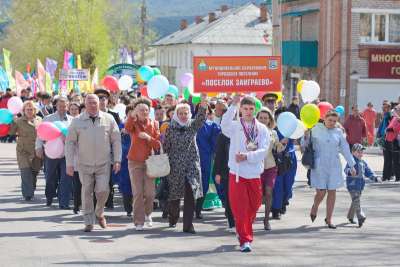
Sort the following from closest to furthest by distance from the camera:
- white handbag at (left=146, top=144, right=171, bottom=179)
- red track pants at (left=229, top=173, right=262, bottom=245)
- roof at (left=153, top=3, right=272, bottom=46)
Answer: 1. red track pants at (left=229, top=173, right=262, bottom=245)
2. white handbag at (left=146, top=144, right=171, bottom=179)
3. roof at (left=153, top=3, right=272, bottom=46)

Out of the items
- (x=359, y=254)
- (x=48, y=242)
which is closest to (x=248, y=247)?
(x=359, y=254)

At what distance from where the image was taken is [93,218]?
1396 cm

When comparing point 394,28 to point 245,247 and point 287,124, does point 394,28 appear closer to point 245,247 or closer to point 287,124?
point 287,124

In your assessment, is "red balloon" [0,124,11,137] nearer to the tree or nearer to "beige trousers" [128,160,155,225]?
"beige trousers" [128,160,155,225]

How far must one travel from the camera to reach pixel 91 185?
1399 centimetres

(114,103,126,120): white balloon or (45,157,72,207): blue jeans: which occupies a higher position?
(114,103,126,120): white balloon

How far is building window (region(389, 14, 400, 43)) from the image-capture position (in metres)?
46.9

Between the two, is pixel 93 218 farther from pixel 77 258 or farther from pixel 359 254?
pixel 359 254

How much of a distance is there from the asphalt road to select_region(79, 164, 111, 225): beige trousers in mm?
274

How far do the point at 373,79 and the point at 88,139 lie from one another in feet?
112

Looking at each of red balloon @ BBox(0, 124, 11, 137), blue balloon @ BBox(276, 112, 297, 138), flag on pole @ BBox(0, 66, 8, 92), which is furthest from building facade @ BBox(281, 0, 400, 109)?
blue balloon @ BBox(276, 112, 297, 138)

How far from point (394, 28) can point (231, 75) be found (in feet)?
107

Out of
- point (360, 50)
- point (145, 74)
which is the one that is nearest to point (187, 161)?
point (145, 74)

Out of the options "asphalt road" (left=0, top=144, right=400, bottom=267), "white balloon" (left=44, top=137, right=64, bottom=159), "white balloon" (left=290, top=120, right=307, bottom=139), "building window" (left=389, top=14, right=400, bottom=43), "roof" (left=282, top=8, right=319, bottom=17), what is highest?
"roof" (left=282, top=8, right=319, bottom=17)
